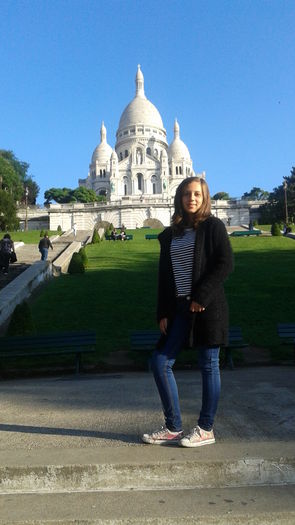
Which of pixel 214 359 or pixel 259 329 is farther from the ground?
pixel 214 359

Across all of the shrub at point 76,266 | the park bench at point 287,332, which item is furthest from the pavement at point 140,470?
the shrub at point 76,266

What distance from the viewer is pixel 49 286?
41.5 feet

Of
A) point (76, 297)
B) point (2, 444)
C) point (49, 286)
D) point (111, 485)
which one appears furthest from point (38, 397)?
point (49, 286)

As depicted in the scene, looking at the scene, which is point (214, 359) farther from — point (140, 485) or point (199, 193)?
point (199, 193)

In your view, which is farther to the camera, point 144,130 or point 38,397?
point 144,130

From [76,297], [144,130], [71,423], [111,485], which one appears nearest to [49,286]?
[76,297]

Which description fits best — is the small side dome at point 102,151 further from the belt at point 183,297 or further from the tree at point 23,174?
the belt at point 183,297

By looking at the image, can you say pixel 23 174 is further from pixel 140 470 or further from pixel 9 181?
pixel 140 470

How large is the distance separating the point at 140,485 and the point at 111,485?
0.15 m

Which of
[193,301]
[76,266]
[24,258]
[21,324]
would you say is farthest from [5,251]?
[193,301]

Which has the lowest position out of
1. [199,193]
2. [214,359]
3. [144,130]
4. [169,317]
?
[214,359]

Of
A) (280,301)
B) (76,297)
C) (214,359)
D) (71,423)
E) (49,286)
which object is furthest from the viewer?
(49,286)

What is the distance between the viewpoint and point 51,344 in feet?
19.4

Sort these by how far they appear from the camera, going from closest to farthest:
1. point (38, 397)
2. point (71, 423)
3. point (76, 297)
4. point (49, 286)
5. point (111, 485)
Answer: point (111, 485)
point (71, 423)
point (38, 397)
point (76, 297)
point (49, 286)
